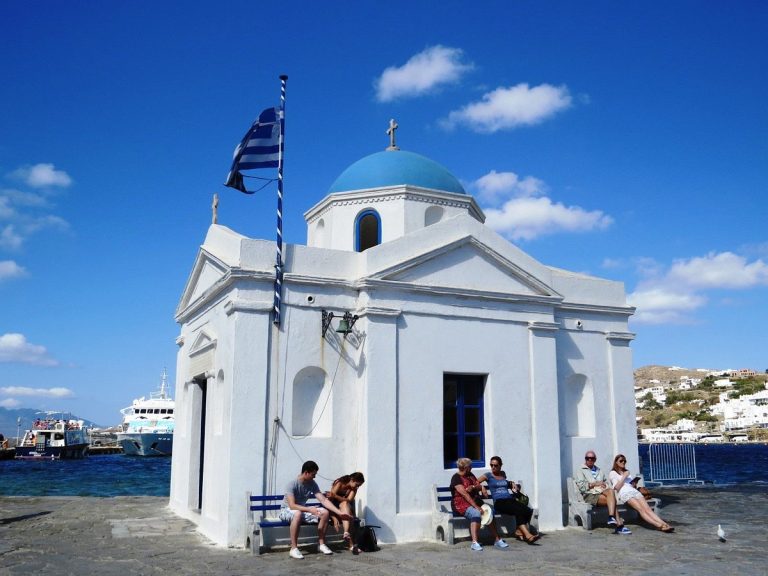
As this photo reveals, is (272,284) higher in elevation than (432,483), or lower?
higher

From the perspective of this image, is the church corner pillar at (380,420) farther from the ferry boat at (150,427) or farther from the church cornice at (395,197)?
the ferry boat at (150,427)

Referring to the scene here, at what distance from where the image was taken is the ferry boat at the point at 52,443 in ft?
234

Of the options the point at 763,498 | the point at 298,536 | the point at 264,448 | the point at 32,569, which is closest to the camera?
the point at 32,569

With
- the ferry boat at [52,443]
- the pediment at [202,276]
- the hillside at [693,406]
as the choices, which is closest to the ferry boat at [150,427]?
the ferry boat at [52,443]

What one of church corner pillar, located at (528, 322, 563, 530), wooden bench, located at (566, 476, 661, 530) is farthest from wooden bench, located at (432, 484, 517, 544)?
wooden bench, located at (566, 476, 661, 530)

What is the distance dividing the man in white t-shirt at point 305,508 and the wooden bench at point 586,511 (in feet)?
16.1

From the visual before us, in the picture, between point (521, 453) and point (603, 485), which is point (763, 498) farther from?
point (521, 453)

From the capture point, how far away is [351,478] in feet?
35.3

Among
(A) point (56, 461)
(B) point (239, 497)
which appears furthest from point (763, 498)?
(A) point (56, 461)

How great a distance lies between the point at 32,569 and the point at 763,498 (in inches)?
664

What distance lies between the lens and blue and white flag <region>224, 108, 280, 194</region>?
505 inches

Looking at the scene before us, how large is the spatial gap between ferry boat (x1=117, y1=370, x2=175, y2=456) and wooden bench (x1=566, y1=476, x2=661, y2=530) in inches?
2558

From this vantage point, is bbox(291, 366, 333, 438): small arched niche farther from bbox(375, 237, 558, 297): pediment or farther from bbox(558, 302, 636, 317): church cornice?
bbox(558, 302, 636, 317): church cornice

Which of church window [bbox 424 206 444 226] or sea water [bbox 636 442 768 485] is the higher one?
church window [bbox 424 206 444 226]
